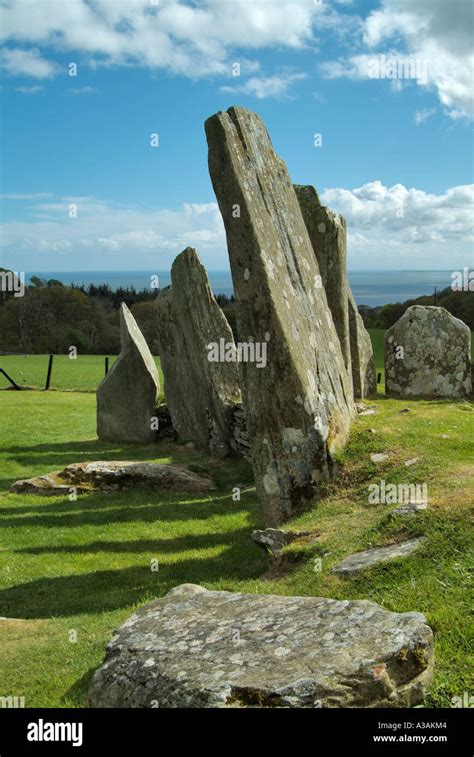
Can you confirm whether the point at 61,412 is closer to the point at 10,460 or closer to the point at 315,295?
the point at 10,460

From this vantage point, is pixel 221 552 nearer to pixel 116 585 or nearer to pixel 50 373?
pixel 116 585

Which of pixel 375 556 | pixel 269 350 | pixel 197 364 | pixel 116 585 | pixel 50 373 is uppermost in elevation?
pixel 269 350

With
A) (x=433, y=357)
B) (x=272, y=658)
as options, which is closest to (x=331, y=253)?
(x=433, y=357)

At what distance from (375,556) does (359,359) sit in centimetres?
957

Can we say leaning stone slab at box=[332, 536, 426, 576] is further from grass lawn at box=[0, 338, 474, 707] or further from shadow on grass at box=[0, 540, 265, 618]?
shadow on grass at box=[0, 540, 265, 618]

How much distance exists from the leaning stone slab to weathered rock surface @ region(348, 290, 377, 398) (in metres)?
8.85

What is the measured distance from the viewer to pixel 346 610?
17.3ft

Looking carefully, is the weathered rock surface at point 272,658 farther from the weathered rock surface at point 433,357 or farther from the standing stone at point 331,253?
the weathered rock surface at point 433,357

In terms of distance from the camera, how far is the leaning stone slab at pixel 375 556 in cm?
695

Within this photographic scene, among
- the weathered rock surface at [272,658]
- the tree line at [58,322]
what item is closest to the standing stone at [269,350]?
the weathered rock surface at [272,658]

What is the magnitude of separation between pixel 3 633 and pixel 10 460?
33.2ft

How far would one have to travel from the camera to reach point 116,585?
890 centimetres
